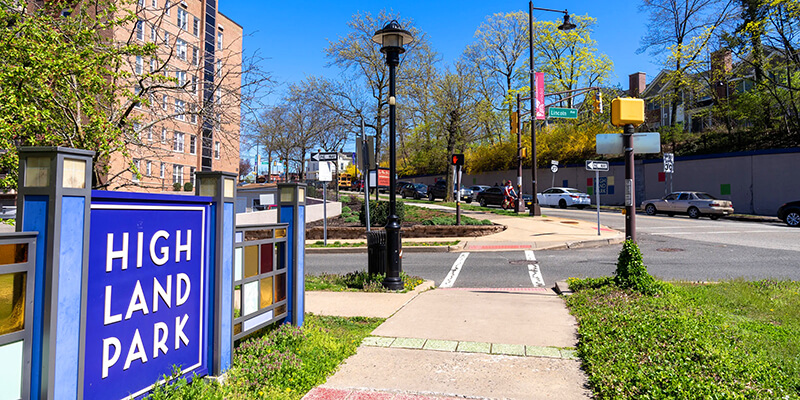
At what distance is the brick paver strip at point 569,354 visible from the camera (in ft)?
→ 14.8

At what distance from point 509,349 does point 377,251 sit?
13.4 feet

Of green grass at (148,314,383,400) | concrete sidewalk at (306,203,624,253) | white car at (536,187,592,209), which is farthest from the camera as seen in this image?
white car at (536,187,592,209)

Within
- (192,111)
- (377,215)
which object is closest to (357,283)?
(192,111)

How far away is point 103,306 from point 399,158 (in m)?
69.2

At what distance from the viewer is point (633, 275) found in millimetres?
6883

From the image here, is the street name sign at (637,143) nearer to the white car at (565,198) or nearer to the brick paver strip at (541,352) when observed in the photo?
the brick paver strip at (541,352)

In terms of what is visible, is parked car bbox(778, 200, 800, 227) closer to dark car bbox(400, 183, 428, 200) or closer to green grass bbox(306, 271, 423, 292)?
green grass bbox(306, 271, 423, 292)

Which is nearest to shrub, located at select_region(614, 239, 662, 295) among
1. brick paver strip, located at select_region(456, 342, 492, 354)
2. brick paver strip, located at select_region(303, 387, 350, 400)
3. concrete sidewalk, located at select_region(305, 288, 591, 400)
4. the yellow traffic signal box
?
concrete sidewalk, located at select_region(305, 288, 591, 400)

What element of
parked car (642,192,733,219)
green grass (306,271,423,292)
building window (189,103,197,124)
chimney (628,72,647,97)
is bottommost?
green grass (306,271,423,292)

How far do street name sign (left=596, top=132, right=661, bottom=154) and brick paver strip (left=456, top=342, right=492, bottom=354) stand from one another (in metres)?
4.14

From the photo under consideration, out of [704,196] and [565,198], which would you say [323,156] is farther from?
[565,198]

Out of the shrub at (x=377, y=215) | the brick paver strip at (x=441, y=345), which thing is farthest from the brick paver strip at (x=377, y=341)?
the shrub at (x=377, y=215)

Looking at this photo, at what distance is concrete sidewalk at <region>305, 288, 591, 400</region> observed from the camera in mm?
3771

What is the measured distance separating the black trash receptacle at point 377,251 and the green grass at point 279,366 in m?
3.26
